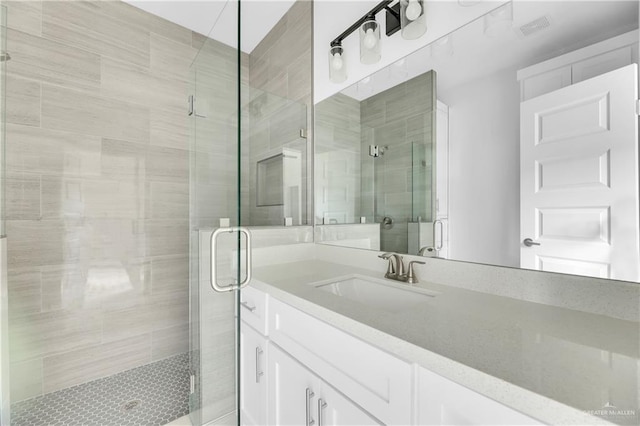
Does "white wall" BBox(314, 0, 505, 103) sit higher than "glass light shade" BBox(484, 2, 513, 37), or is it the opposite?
"white wall" BBox(314, 0, 505, 103)

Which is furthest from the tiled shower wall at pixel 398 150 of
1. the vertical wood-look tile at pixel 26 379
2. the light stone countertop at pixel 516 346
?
the vertical wood-look tile at pixel 26 379

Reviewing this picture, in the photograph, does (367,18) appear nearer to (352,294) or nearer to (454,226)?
(454,226)

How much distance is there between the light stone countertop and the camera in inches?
18.4

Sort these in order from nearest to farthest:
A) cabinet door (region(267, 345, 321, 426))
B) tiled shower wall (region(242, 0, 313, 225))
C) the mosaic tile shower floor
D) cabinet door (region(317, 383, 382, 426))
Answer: cabinet door (region(317, 383, 382, 426)) → cabinet door (region(267, 345, 321, 426)) → the mosaic tile shower floor → tiled shower wall (region(242, 0, 313, 225))

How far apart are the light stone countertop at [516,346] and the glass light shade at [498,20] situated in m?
1.00

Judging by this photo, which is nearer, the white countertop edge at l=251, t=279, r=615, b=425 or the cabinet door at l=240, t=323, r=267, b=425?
the white countertop edge at l=251, t=279, r=615, b=425

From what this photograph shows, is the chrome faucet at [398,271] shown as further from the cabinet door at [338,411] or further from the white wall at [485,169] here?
the cabinet door at [338,411]

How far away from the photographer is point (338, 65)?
173cm

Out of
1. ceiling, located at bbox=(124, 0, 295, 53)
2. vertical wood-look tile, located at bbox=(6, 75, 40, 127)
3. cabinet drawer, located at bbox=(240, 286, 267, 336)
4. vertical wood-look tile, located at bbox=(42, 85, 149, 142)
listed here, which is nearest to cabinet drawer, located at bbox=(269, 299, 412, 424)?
cabinet drawer, located at bbox=(240, 286, 267, 336)

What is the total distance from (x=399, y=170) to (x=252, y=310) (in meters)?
0.99

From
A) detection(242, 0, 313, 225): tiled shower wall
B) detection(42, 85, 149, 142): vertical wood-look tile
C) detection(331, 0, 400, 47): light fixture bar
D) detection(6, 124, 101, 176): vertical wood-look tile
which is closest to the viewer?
detection(331, 0, 400, 47): light fixture bar

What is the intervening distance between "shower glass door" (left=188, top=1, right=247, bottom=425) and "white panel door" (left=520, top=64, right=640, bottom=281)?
3.36 ft

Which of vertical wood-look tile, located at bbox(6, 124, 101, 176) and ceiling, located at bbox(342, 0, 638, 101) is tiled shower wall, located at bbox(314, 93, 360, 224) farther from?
vertical wood-look tile, located at bbox(6, 124, 101, 176)

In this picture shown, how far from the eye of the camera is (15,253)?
1632 millimetres
